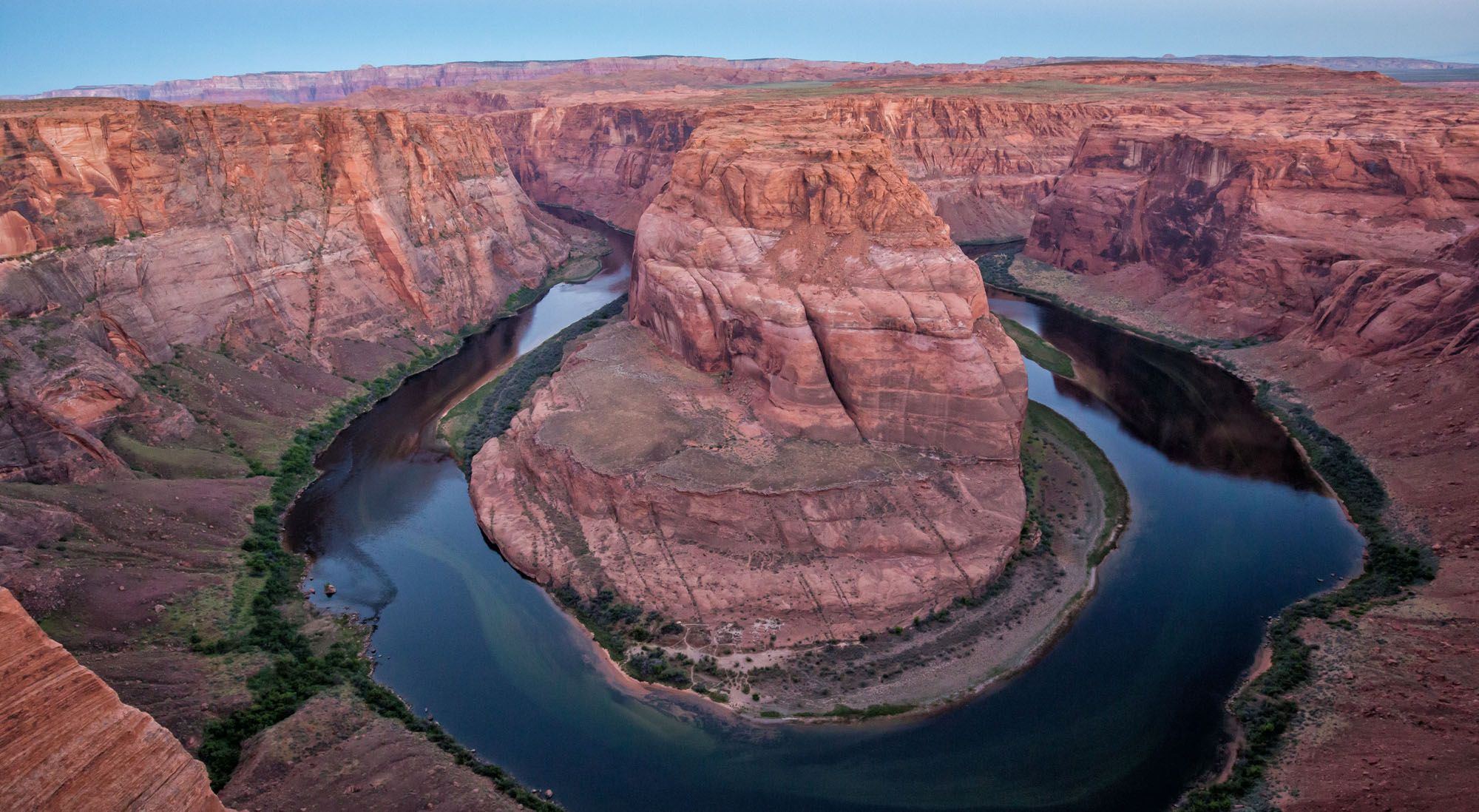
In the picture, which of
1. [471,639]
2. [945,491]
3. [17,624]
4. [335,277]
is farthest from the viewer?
[335,277]

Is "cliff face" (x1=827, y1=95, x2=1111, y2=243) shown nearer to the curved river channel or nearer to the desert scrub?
the curved river channel

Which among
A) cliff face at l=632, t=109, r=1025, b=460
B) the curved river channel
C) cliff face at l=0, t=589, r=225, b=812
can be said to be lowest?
the curved river channel

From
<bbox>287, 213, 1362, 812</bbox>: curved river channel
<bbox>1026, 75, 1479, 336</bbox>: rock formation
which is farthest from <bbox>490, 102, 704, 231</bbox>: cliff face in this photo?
<bbox>287, 213, 1362, 812</bbox>: curved river channel

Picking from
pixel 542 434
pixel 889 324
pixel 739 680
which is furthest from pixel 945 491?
pixel 542 434

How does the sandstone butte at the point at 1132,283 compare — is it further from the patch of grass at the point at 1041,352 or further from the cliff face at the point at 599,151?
the cliff face at the point at 599,151

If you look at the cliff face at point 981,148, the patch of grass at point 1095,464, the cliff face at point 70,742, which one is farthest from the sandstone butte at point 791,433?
the cliff face at point 981,148

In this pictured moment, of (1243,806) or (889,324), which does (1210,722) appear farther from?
(889,324)

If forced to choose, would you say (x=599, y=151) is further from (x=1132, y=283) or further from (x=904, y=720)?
(x=904, y=720)
